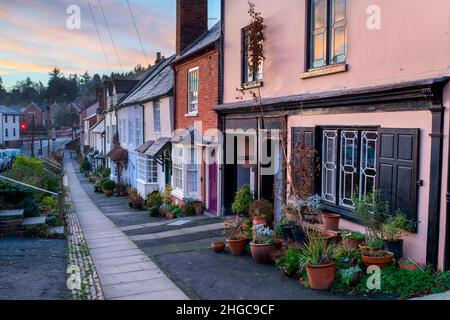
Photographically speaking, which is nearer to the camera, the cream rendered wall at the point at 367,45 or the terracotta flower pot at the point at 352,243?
the cream rendered wall at the point at 367,45

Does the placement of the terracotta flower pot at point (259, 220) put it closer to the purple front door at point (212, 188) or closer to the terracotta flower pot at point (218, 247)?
the terracotta flower pot at point (218, 247)

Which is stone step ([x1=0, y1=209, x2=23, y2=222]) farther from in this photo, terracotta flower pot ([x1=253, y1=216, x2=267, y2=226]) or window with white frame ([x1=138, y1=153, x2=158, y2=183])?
window with white frame ([x1=138, y1=153, x2=158, y2=183])

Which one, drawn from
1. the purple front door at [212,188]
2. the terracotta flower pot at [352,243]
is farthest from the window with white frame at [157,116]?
the terracotta flower pot at [352,243]

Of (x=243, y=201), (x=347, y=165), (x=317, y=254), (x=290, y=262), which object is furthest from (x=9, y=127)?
(x=317, y=254)

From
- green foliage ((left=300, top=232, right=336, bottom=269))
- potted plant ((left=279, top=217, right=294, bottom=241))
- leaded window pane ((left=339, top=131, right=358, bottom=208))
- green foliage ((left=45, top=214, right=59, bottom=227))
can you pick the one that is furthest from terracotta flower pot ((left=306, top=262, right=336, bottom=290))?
green foliage ((left=45, top=214, right=59, bottom=227))

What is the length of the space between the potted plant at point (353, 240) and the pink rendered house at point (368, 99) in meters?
0.37

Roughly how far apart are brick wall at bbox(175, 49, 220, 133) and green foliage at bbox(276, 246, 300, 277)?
7.38 meters

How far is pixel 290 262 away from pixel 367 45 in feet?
13.5

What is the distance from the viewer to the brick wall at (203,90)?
49.1ft

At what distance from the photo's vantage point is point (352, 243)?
7941 millimetres

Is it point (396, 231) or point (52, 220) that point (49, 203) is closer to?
point (52, 220)

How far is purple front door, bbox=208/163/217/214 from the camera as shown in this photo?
51.1ft
